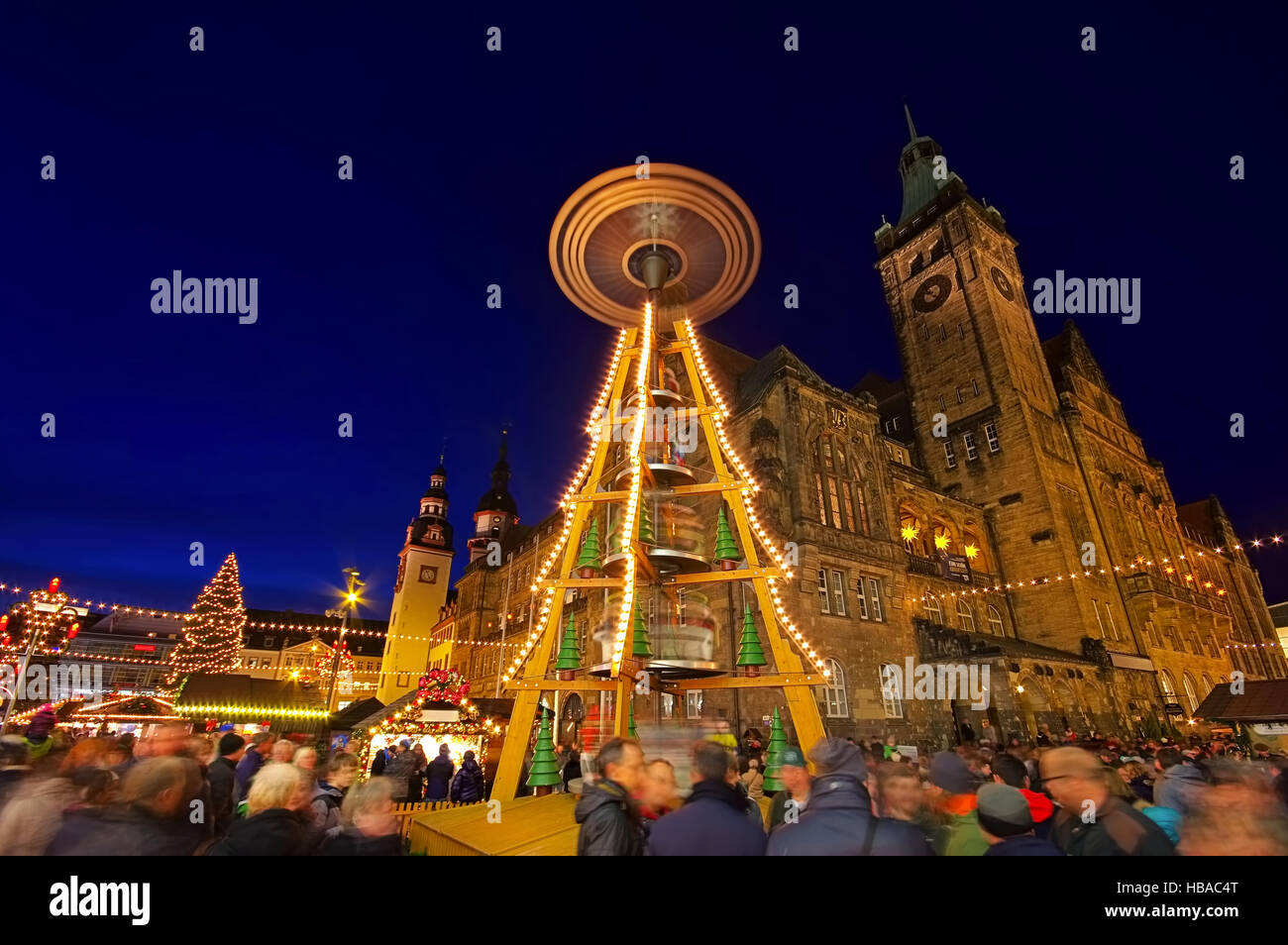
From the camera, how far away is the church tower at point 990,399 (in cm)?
2855

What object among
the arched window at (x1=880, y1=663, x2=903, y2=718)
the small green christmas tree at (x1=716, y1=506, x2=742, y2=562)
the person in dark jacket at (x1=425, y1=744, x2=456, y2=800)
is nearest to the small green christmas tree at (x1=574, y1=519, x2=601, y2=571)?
the small green christmas tree at (x1=716, y1=506, x2=742, y2=562)

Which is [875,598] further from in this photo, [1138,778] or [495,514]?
[495,514]

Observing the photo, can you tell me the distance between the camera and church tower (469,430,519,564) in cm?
6288

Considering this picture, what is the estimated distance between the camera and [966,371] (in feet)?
114

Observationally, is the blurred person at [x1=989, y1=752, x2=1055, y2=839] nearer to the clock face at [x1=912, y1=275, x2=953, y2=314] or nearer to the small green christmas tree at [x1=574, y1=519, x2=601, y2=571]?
the small green christmas tree at [x1=574, y1=519, x2=601, y2=571]

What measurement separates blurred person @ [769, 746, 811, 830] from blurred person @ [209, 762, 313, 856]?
127 inches

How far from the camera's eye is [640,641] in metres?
6.50

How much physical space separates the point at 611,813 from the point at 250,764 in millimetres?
6484

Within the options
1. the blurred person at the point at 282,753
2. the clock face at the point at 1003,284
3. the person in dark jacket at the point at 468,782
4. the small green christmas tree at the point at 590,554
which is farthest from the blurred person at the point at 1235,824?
the clock face at the point at 1003,284

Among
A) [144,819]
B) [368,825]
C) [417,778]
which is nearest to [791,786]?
[368,825]

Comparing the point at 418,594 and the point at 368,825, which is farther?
the point at 418,594

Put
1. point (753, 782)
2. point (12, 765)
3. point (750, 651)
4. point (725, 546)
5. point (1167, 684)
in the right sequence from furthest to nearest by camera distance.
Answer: point (1167, 684) → point (753, 782) → point (725, 546) → point (750, 651) → point (12, 765)
